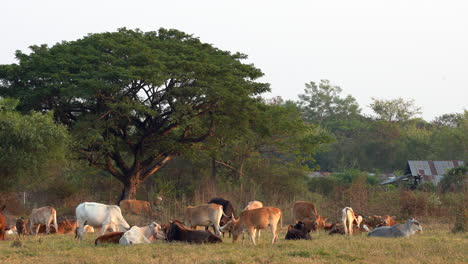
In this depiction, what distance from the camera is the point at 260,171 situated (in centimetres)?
3503

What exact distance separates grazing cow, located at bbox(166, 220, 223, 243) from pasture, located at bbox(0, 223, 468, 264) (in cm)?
28

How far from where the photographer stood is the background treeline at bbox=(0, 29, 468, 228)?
74.6ft

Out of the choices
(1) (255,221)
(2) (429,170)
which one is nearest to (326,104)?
(2) (429,170)

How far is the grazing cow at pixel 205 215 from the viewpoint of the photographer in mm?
16641

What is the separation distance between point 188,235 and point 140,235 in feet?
3.61

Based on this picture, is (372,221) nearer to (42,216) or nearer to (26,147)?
(42,216)

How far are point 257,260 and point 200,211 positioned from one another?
510cm

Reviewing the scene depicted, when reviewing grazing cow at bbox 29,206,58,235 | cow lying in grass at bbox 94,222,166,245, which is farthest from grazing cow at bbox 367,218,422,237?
grazing cow at bbox 29,206,58,235

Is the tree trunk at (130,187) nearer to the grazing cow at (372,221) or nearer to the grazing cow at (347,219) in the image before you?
the grazing cow at (372,221)

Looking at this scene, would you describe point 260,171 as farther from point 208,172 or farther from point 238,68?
point 238,68

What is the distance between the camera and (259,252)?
12.9 metres

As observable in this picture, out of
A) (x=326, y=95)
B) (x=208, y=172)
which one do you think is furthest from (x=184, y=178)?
(x=326, y=95)

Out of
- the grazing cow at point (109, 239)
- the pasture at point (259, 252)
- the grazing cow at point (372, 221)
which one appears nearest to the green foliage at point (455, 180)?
the grazing cow at point (372, 221)

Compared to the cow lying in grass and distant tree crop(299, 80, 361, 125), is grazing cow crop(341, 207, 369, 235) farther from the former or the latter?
distant tree crop(299, 80, 361, 125)
